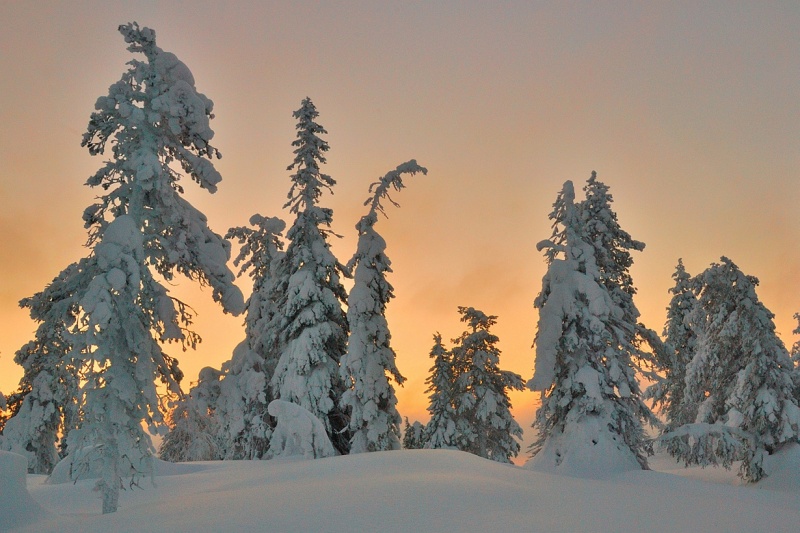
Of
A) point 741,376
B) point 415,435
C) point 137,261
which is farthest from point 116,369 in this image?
point 415,435

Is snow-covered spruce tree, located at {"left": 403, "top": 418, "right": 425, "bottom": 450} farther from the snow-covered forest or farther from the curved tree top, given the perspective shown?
the curved tree top

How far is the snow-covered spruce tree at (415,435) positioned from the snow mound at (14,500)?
24.1 metres

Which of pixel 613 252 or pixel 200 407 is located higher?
pixel 613 252

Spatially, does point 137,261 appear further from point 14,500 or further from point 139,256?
point 14,500

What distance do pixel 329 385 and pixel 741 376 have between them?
1599 cm

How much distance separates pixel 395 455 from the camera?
13453 millimetres

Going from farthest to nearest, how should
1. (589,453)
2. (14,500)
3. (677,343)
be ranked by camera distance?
(677,343), (589,453), (14,500)

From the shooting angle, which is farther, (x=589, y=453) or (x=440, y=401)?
(x=440, y=401)

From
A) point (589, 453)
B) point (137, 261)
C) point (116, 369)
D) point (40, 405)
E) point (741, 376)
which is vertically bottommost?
point (589, 453)

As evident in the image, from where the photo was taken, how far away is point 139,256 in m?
11.9

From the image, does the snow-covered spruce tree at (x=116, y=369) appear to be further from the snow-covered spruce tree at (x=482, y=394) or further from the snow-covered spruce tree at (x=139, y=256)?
the snow-covered spruce tree at (x=482, y=394)

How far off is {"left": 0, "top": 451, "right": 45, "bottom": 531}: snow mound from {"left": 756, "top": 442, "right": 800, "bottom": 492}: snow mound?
21.5 meters

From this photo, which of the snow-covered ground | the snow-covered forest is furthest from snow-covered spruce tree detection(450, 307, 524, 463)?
the snow-covered ground

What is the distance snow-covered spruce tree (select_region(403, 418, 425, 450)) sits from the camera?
32969 mm
